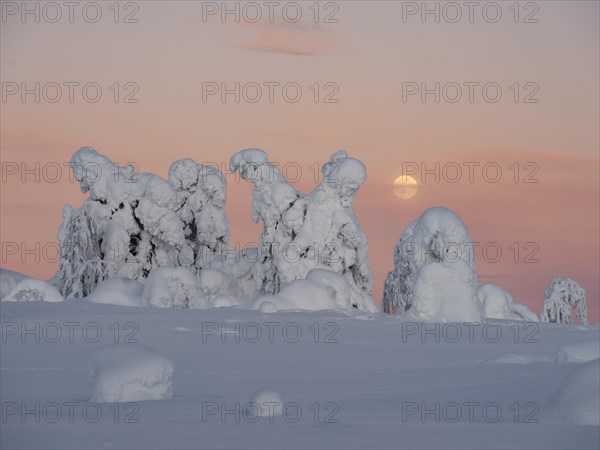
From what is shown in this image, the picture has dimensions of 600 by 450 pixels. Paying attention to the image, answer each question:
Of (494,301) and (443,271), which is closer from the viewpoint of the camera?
(443,271)

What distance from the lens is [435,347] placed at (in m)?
16.3

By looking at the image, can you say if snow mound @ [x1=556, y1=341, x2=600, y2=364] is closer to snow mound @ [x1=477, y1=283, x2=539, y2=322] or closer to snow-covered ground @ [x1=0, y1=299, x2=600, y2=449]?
snow-covered ground @ [x1=0, y1=299, x2=600, y2=449]

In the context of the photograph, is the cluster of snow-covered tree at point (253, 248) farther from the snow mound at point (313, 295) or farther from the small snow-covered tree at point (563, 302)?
the small snow-covered tree at point (563, 302)

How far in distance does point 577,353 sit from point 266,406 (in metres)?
5.77

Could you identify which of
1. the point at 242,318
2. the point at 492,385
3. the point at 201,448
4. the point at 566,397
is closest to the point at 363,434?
the point at 201,448

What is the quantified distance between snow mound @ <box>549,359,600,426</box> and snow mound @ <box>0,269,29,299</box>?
22.9 meters

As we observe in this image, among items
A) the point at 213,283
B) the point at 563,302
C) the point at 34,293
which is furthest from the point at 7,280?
the point at 563,302

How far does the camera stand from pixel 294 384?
11.6m

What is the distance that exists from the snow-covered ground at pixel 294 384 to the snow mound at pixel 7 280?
10143 millimetres

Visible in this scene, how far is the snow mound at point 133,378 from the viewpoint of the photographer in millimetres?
9688

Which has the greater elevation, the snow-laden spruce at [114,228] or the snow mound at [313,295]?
the snow-laden spruce at [114,228]

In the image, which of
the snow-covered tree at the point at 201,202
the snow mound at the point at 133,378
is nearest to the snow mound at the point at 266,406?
the snow mound at the point at 133,378

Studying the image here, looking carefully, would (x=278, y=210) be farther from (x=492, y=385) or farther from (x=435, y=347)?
(x=492, y=385)

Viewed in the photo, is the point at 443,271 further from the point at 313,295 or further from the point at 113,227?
the point at 113,227
